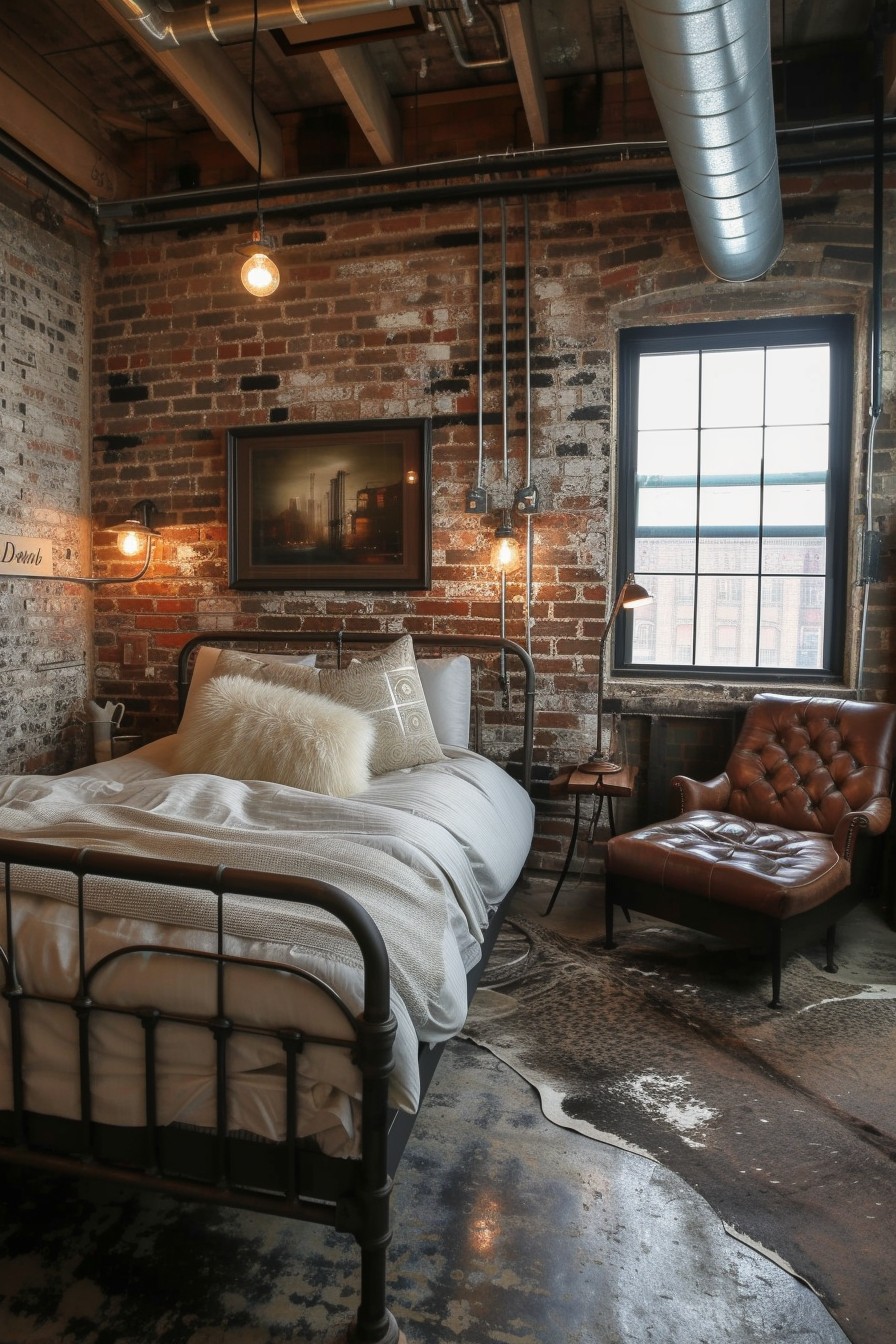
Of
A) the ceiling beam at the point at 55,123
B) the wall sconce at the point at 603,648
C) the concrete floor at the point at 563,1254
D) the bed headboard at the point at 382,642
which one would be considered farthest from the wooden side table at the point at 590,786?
the ceiling beam at the point at 55,123

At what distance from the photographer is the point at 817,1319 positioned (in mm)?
1544

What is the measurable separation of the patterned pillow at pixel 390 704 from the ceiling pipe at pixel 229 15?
7.04 ft

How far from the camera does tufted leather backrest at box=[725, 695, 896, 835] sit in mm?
3217

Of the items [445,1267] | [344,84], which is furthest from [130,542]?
[445,1267]

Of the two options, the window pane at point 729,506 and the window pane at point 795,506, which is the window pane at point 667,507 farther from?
the window pane at point 795,506

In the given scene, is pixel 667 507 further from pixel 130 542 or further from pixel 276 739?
pixel 130 542

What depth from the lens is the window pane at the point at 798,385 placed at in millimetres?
3729

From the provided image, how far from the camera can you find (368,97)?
351cm

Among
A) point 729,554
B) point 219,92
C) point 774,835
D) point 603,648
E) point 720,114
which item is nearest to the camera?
point 720,114

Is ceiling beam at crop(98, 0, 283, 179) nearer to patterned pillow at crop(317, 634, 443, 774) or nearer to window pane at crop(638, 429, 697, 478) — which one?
window pane at crop(638, 429, 697, 478)

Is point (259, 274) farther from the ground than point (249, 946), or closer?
farther from the ground

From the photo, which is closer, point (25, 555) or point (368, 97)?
point (368, 97)

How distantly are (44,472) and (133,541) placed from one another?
20.3 inches

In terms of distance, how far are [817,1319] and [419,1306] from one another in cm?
71
